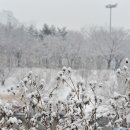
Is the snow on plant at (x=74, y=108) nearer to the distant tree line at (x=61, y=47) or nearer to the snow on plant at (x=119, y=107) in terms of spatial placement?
the snow on plant at (x=119, y=107)

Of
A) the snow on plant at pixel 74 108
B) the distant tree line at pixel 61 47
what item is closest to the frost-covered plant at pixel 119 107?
the snow on plant at pixel 74 108

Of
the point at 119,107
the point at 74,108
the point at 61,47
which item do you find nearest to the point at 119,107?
the point at 119,107

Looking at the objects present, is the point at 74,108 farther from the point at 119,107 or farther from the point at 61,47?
the point at 61,47

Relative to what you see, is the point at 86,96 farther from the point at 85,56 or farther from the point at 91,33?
the point at 91,33

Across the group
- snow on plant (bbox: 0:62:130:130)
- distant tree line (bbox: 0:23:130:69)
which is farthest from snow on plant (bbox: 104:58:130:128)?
distant tree line (bbox: 0:23:130:69)

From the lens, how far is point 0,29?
184 feet

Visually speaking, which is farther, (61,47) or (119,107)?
(61,47)

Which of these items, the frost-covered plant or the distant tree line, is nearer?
the frost-covered plant

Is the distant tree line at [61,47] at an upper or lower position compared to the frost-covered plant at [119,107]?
upper

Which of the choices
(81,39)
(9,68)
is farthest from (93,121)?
(81,39)

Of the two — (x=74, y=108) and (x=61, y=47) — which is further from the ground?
(x=61, y=47)

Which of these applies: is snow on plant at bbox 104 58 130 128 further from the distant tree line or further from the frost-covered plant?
the distant tree line

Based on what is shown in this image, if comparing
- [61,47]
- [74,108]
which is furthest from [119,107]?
[61,47]

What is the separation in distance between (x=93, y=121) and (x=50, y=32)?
49902 mm
